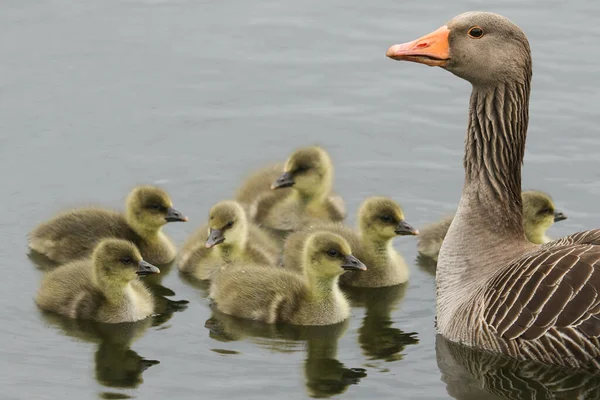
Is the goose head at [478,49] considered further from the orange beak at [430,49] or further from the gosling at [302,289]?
the gosling at [302,289]

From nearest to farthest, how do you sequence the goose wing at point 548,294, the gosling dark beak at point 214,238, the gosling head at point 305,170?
1. the goose wing at point 548,294
2. the gosling dark beak at point 214,238
3. the gosling head at point 305,170

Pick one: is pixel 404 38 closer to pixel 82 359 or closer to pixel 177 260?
pixel 177 260

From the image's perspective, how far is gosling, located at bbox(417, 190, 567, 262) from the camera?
37.9ft

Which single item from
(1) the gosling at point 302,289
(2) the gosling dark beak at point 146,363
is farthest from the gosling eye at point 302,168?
(2) the gosling dark beak at point 146,363

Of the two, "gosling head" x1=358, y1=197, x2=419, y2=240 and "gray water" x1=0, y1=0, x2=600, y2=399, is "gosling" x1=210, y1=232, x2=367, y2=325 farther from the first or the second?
"gosling head" x1=358, y1=197, x2=419, y2=240

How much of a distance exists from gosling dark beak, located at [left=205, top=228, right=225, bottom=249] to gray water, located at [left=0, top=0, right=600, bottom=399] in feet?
1.65

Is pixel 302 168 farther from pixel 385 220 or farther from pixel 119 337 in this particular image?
pixel 119 337

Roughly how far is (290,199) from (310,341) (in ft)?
8.03

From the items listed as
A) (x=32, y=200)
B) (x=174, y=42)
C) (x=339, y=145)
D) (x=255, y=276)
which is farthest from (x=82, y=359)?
(x=174, y=42)

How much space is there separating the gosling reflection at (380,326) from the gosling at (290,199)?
126cm

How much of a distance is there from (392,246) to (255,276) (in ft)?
5.74

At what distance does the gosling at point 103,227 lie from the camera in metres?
11.4

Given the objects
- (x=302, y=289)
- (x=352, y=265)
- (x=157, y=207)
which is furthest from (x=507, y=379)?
(x=157, y=207)

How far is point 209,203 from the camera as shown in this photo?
12695 mm
